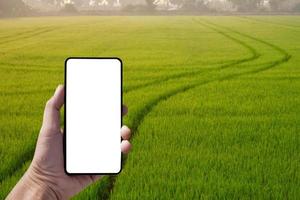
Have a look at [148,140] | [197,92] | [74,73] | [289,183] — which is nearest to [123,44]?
[197,92]

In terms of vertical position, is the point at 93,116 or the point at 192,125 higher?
the point at 93,116

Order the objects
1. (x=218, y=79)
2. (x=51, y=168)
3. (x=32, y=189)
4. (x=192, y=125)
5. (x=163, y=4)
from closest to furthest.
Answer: (x=32, y=189), (x=51, y=168), (x=192, y=125), (x=218, y=79), (x=163, y=4)

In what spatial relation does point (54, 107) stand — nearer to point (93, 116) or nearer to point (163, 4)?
point (93, 116)

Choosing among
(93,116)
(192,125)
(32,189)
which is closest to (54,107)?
(93,116)

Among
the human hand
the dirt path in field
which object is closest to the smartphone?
the human hand

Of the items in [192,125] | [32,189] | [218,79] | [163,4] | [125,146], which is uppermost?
[125,146]

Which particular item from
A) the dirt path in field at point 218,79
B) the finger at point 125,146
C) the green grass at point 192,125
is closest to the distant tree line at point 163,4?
the dirt path in field at point 218,79

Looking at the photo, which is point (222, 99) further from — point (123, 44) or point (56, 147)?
point (123, 44)

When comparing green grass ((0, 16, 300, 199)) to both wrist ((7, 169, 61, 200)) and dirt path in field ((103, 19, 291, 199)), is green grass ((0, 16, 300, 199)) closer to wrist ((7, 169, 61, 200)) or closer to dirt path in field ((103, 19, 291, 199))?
dirt path in field ((103, 19, 291, 199))
